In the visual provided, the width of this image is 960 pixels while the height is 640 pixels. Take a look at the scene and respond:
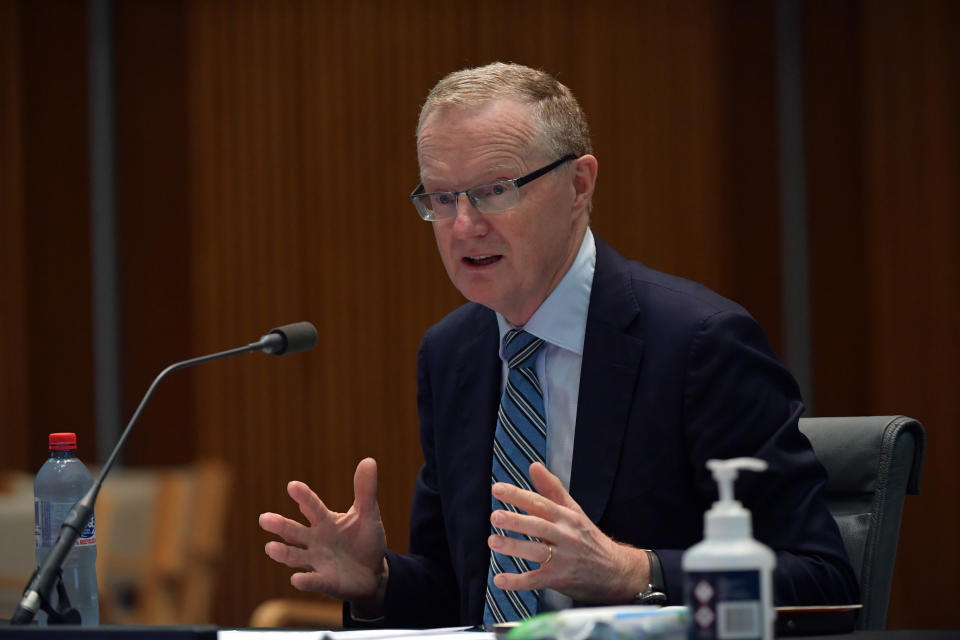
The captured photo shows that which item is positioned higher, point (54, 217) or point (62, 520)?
point (54, 217)

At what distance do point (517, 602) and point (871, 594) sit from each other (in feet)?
1.80

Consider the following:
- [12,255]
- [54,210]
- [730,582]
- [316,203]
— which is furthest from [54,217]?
[730,582]

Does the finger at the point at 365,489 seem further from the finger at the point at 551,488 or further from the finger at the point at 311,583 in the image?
the finger at the point at 551,488

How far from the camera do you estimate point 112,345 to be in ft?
18.3

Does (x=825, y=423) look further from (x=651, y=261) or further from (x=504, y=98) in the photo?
(x=651, y=261)

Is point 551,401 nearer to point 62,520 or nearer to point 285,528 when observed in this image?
point 285,528

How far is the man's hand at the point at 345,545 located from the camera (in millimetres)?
1746

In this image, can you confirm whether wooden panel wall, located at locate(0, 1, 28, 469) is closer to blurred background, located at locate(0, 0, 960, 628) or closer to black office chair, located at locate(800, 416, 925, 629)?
blurred background, located at locate(0, 0, 960, 628)

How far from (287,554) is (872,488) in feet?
3.01

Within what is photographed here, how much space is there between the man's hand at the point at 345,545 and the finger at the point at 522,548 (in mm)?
364

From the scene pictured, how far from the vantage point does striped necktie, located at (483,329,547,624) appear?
1.86 metres

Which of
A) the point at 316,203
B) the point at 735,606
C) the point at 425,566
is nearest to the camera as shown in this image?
the point at 735,606

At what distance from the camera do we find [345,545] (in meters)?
1.81

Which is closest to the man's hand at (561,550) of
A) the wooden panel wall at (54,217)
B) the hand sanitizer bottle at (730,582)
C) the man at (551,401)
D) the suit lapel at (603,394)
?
the man at (551,401)
